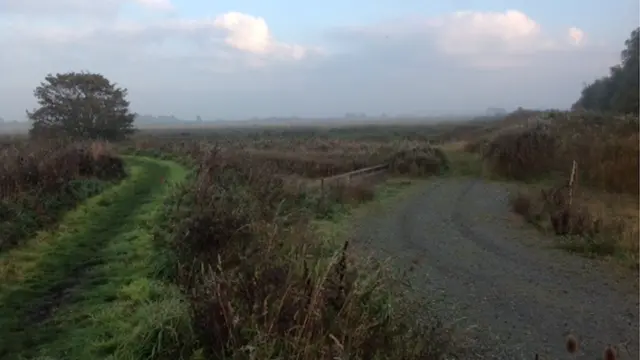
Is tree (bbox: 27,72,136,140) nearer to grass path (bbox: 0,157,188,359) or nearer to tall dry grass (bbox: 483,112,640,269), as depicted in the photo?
tall dry grass (bbox: 483,112,640,269)

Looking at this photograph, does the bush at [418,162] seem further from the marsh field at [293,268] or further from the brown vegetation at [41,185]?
the brown vegetation at [41,185]

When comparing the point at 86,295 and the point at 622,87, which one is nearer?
the point at 86,295

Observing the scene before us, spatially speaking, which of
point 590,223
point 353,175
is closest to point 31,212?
point 590,223

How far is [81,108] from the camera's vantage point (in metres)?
52.9

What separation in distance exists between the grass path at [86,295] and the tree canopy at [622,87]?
43.7 metres

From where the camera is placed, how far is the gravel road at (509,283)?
319 inches

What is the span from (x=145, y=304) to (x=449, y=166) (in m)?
31.9

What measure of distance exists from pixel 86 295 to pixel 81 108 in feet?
159

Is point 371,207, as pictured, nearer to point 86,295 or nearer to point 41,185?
point 41,185

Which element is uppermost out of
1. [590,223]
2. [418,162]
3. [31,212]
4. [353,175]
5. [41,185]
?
[41,185]

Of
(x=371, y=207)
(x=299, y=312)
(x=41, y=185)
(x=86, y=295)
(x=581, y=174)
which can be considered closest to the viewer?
(x=299, y=312)

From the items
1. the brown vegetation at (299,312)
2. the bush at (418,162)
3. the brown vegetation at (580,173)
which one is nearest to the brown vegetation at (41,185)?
the brown vegetation at (299,312)

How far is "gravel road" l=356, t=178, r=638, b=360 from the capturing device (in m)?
8.10

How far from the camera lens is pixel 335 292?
18.0ft
